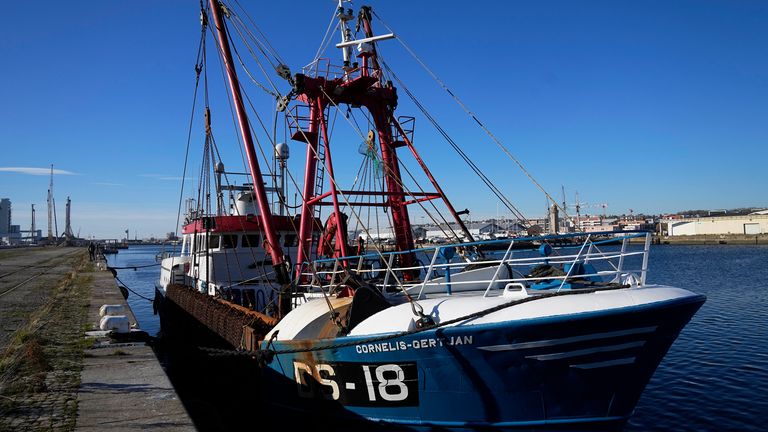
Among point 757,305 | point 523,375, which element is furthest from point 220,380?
point 757,305

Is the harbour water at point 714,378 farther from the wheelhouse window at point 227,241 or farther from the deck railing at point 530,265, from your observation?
the wheelhouse window at point 227,241

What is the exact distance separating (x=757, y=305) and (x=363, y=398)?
2302 cm

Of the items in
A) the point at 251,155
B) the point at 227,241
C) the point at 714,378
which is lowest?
the point at 714,378

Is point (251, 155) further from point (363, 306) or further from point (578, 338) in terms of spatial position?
point (578, 338)

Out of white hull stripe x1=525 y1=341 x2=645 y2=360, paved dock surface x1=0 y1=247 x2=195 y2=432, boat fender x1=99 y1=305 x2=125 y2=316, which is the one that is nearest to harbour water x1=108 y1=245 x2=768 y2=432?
paved dock surface x1=0 y1=247 x2=195 y2=432

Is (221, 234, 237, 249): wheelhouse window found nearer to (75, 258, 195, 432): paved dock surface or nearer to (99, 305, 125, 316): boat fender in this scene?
(99, 305, 125, 316): boat fender

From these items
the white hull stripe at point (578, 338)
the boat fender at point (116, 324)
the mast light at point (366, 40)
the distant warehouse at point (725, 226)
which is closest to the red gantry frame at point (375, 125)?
the mast light at point (366, 40)

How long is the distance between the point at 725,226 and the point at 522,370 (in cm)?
12519

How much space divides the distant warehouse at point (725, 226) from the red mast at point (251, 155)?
387 ft

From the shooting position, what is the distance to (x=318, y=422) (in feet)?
30.2

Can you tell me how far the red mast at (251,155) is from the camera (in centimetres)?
Answer: 1294

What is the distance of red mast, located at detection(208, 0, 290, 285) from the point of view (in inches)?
510

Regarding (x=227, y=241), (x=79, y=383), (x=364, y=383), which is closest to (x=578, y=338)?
(x=364, y=383)

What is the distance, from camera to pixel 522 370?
7.39 m
